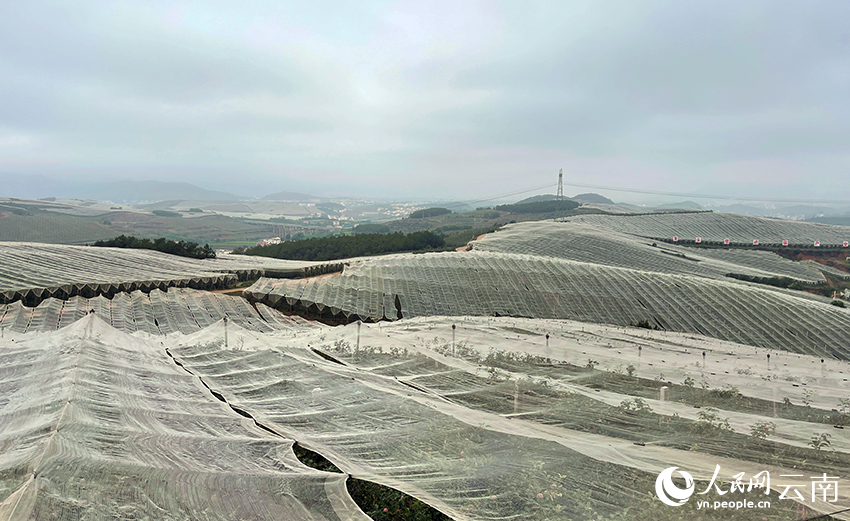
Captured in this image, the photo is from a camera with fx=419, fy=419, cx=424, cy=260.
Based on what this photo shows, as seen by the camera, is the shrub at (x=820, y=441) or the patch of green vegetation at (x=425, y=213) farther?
the patch of green vegetation at (x=425, y=213)

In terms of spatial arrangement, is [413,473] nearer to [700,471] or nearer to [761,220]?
[700,471]

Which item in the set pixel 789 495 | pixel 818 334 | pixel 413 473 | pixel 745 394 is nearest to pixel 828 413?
pixel 745 394

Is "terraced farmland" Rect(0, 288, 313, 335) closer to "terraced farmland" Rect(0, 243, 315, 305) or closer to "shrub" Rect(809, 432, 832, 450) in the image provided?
"terraced farmland" Rect(0, 243, 315, 305)

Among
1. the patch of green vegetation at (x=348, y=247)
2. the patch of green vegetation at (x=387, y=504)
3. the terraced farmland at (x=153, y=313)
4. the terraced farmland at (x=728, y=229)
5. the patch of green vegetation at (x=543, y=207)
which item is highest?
the patch of green vegetation at (x=543, y=207)

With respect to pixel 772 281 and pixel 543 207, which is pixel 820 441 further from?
pixel 543 207

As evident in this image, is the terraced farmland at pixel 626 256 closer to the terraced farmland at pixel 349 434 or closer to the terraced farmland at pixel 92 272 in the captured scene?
the terraced farmland at pixel 92 272

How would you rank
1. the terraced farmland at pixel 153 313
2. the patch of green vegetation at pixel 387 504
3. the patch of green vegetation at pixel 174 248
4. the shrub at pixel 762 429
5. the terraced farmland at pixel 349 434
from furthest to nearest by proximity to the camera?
1. the patch of green vegetation at pixel 174 248
2. the terraced farmland at pixel 153 313
3. the shrub at pixel 762 429
4. the patch of green vegetation at pixel 387 504
5. the terraced farmland at pixel 349 434

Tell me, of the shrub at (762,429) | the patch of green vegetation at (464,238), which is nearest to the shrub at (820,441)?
the shrub at (762,429)

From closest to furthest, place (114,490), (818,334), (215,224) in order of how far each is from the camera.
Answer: (114,490), (818,334), (215,224)
